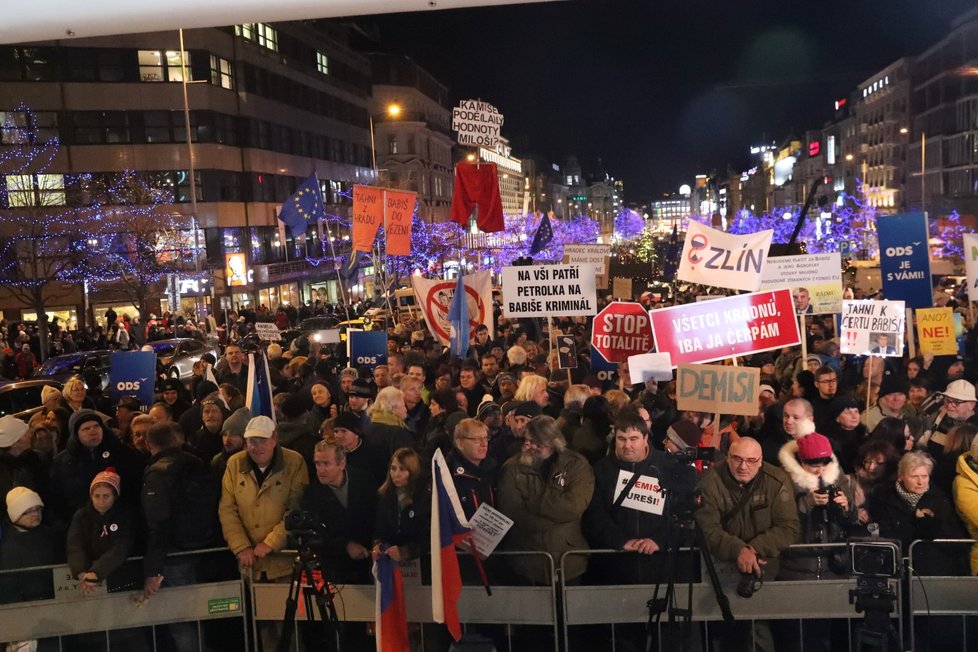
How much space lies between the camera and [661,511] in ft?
18.7

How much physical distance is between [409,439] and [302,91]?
52212 millimetres

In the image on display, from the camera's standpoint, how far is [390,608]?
18.0 ft

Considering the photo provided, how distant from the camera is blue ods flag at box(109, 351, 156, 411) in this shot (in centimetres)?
1183

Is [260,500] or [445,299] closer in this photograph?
[260,500]

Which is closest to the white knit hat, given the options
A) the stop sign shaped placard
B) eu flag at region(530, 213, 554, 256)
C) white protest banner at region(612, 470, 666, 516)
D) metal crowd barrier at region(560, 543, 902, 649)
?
metal crowd barrier at region(560, 543, 902, 649)

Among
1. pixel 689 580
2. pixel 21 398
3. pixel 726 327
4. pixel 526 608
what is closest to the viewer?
pixel 689 580

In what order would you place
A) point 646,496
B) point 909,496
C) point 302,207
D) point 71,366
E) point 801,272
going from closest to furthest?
point 646,496 < point 909,496 < point 801,272 < point 302,207 < point 71,366

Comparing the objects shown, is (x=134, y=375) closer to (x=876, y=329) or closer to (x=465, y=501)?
(x=465, y=501)

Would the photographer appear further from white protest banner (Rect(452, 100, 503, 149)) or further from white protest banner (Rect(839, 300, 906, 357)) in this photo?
white protest banner (Rect(452, 100, 503, 149))

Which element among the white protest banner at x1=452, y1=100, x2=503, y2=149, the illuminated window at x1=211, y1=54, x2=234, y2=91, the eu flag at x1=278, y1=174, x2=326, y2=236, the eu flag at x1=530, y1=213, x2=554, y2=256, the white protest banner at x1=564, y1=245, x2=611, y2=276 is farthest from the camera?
the illuminated window at x1=211, y1=54, x2=234, y2=91

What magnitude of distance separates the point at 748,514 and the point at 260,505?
3.31m

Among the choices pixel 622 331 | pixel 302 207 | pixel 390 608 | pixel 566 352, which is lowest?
pixel 390 608

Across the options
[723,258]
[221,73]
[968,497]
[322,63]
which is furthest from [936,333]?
[322,63]

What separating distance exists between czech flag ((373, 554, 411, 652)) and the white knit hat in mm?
2489
